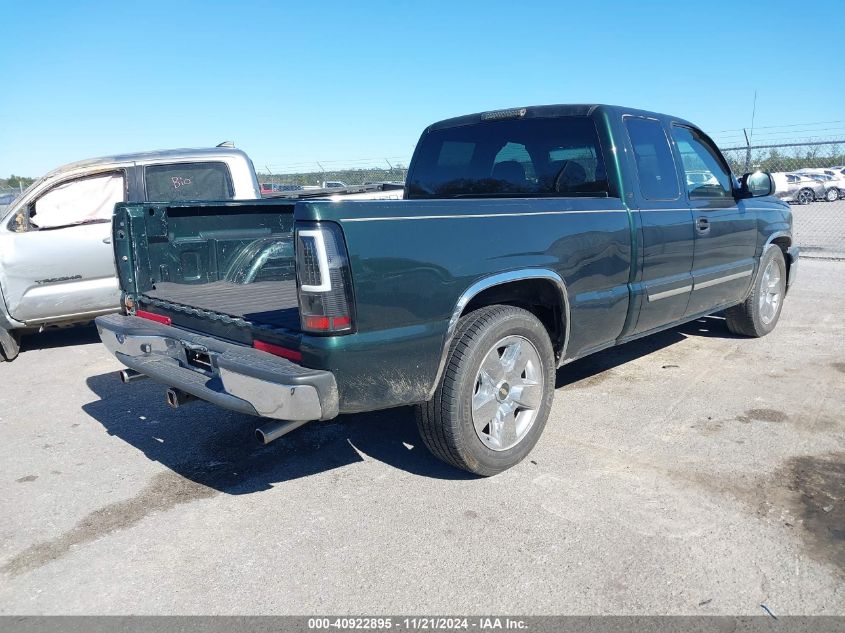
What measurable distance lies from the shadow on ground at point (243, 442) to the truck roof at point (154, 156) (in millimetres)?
2614

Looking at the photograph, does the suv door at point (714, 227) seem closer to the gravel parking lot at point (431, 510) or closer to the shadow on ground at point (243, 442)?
the gravel parking lot at point (431, 510)

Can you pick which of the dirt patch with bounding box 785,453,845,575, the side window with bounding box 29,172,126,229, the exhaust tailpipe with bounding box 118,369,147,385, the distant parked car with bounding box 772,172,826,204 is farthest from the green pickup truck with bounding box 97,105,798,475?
the distant parked car with bounding box 772,172,826,204

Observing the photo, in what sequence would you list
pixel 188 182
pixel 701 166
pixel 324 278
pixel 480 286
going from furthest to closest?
1. pixel 188 182
2. pixel 701 166
3. pixel 480 286
4. pixel 324 278

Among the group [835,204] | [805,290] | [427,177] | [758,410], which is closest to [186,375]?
[427,177]

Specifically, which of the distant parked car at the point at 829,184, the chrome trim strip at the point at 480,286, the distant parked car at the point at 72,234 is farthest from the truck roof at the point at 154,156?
the distant parked car at the point at 829,184

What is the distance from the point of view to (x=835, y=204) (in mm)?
29391

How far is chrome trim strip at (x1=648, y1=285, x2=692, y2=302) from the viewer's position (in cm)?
441

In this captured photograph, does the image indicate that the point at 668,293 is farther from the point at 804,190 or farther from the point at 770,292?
the point at 804,190

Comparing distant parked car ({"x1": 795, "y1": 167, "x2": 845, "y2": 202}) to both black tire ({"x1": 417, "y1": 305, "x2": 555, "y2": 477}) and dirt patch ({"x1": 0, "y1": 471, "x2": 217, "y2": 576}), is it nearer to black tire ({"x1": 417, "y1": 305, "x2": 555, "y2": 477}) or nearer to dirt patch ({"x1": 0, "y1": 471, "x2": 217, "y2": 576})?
black tire ({"x1": 417, "y1": 305, "x2": 555, "y2": 477})

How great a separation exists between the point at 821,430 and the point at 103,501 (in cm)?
414

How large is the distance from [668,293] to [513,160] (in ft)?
4.61

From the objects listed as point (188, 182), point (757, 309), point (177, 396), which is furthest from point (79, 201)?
point (757, 309)

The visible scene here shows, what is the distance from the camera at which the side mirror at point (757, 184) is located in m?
5.39

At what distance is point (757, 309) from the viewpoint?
608cm
